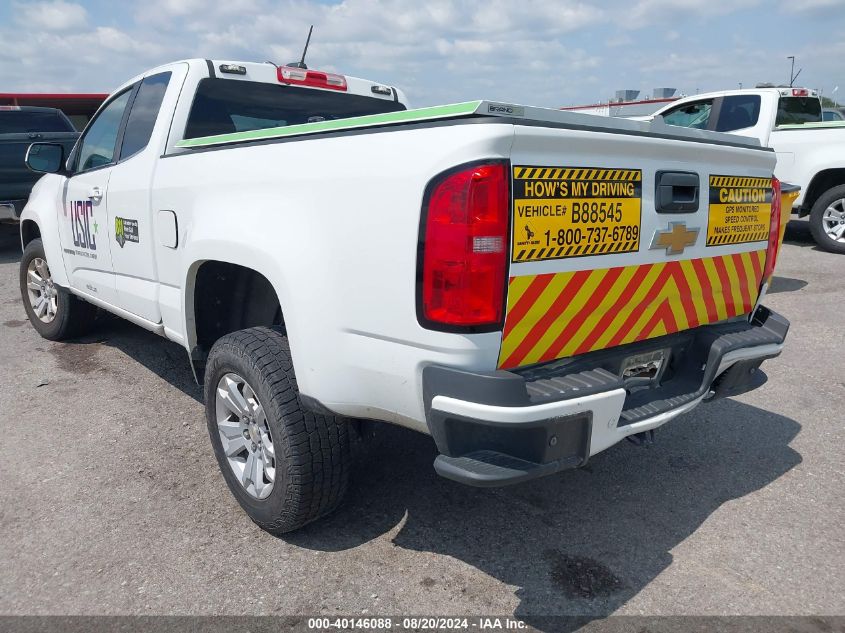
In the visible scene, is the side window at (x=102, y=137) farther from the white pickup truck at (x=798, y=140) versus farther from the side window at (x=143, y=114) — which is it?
the white pickup truck at (x=798, y=140)

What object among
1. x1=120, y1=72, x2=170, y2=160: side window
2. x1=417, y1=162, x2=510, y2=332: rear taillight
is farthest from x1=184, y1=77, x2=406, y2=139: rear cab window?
x1=417, y1=162, x2=510, y2=332: rear taillight

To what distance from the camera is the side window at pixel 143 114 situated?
12.0ft

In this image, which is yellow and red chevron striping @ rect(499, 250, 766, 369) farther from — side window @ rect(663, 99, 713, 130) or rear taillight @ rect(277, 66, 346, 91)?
side window @ rect(663, 99, 713, 130)

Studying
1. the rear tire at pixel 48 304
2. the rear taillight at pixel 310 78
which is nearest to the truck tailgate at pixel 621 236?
the rear taillight at pixel 310 78

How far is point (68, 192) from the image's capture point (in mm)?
4434

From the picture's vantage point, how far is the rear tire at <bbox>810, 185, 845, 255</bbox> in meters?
8.77

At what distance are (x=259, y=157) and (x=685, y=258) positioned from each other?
1.69 metres

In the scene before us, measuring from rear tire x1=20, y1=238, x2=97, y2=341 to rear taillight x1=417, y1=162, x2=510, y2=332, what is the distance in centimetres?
397

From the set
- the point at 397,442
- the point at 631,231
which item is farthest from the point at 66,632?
the point at 631,231

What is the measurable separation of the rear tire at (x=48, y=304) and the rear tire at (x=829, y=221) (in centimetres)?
864

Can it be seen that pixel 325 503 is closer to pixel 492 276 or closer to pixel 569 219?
pixel 492 276

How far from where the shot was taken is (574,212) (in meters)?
2.16

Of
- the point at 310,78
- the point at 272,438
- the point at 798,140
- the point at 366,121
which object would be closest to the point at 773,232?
the point at 366,121

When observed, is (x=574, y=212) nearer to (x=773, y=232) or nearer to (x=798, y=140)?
(x=773, y=232)
